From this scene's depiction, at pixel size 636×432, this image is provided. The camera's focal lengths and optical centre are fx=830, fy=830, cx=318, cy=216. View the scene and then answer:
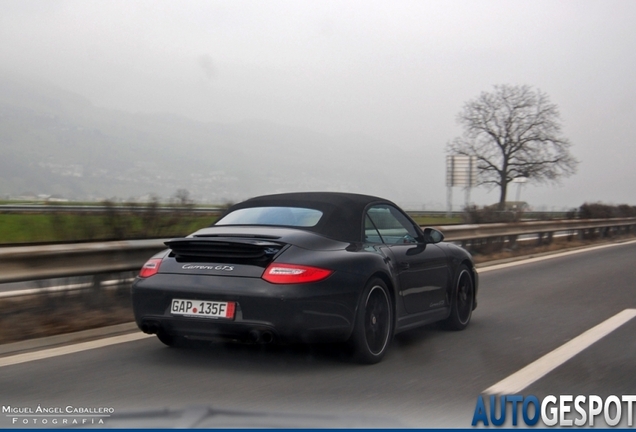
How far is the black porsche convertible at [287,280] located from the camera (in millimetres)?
5723

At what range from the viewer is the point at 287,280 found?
5.73 metres

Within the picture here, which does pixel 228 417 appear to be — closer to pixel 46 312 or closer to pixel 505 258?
pixel 46 312

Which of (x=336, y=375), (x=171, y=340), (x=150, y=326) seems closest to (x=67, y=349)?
(x=171, y=340)

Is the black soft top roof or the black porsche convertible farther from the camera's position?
the black soft top roof

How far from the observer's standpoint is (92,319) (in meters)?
8.05

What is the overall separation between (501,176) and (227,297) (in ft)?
204

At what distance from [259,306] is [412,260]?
1.90 m

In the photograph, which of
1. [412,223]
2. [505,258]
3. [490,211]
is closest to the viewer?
[412,223]

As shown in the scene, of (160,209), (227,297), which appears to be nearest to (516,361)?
(227,297)

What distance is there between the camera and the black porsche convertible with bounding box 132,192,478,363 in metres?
5.72

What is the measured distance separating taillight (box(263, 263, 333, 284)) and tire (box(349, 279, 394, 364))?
1.61ft

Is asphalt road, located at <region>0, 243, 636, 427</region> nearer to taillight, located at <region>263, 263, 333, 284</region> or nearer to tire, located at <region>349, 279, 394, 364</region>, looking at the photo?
tire, located at <region>349, 279, 394, 364</region>

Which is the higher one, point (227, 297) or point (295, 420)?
point (227, 297)

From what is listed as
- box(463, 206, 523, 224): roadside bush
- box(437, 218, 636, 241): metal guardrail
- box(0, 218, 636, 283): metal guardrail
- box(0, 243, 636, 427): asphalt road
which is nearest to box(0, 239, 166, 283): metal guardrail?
box(0, 218, 636, 283): metal guardrail
